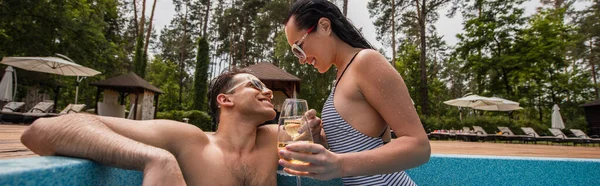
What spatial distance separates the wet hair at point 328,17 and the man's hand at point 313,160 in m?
0.79

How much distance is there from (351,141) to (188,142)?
0.88 meters

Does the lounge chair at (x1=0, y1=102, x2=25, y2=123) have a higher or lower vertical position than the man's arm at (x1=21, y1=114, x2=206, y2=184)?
lower

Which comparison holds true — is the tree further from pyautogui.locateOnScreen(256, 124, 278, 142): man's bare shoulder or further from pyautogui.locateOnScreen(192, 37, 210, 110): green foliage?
pyautogui.locateOnScreen(256, 124, 278, 142): man's bare shoulder

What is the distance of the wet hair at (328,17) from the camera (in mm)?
1560

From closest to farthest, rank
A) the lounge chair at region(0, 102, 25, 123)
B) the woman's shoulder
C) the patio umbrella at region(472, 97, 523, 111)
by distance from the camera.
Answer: the woman's shoulder → the lounge chair at region(0, 102, 25, 123) → the patio umbrella at region(472, 97, 523, 111)

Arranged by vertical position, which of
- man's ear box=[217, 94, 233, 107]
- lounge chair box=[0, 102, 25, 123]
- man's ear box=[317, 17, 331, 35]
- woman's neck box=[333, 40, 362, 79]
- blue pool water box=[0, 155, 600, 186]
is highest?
man's ear box=[317, 17, 331, 35]

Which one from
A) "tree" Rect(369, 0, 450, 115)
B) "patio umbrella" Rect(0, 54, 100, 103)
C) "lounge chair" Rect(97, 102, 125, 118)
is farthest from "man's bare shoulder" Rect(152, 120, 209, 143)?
"tree" Rect(369, 0, 450, 115)

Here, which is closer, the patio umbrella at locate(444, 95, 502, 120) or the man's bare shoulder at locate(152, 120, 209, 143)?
the man's bare shoulder at locate(152, 120, 209, 143)

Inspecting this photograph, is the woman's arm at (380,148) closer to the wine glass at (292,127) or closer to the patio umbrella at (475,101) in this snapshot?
the wine glass at (292,127)

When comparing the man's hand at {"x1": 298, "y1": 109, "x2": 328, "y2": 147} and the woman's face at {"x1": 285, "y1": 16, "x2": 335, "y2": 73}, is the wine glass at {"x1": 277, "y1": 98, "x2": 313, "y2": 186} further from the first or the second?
the woman's face at {"x1": 285, "y1": 16, "x2": 335, "y2": 73}

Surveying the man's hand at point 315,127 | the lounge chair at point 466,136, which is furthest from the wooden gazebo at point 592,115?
the man's hand at point 315,127

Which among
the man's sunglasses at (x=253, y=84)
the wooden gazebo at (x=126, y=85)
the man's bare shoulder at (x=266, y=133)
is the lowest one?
the man's bare shoulder at (x=266, y=133)

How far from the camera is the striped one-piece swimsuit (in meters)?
1.46

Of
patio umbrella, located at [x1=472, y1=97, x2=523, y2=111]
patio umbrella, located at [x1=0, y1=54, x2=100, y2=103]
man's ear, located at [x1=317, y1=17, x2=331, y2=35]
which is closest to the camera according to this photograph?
man's ear, located at [x1=317, y1=17, x2=331, y2=35]
